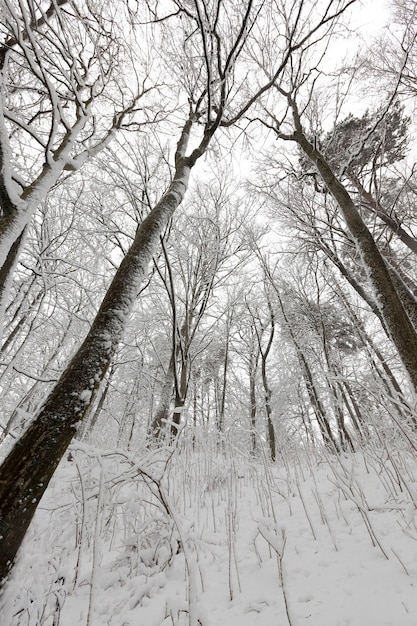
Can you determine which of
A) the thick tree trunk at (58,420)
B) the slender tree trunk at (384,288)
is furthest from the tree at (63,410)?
the slender tree trunk at (384,288)

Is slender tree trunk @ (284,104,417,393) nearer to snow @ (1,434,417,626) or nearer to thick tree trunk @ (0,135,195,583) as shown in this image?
snow @ (1,434,417,626)

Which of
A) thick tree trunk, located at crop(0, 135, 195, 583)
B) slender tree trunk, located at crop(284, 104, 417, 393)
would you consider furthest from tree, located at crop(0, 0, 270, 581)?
slender tree trunk, located at crop(284, 104, 417, 393)

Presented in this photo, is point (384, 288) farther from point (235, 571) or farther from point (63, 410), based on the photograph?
point (63, 410)

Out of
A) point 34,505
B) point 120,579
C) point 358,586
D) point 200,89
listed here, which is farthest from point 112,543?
point 200,89

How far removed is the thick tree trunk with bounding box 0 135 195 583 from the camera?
1022mm

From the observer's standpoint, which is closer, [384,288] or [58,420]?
[58,420]

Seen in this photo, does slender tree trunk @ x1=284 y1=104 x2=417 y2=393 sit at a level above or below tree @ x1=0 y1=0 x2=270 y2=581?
above

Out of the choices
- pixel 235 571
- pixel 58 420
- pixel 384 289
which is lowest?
pixel 235 571

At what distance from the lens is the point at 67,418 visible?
4.04ft

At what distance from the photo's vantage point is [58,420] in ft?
3.98

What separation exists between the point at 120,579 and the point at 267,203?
6.65m

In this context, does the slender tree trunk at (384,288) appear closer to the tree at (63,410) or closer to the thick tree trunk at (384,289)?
the thick tree trunk at (384,289)

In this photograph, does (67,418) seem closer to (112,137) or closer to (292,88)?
(112,137)

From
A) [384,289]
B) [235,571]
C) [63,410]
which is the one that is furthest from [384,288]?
[63,410]
